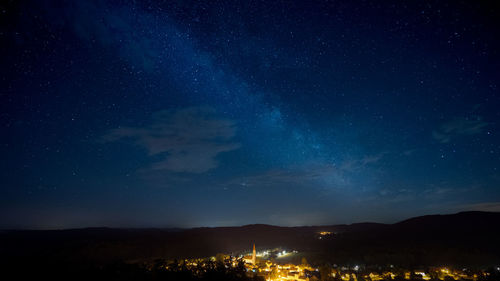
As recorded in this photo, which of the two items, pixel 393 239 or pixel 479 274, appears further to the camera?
pixel 393 239

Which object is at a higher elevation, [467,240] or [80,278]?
[80,278]

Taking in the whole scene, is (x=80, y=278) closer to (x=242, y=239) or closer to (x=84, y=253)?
(x=84, y=253)

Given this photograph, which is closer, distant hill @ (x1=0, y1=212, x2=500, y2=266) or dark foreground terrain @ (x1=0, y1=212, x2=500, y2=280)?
dark foreground terrain @ (x1=0, y1=212, x2=500, y2=280)

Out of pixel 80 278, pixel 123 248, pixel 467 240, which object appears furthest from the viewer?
pixel 467 240

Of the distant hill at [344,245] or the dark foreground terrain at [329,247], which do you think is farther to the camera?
the distant hill at [344,245]

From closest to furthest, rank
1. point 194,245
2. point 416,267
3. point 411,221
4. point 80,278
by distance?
point 80,278
point 416,267
point 194,245
point 411,221

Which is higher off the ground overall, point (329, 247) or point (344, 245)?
point (344, 245)

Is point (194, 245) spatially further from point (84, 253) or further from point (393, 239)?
point (393, 239)

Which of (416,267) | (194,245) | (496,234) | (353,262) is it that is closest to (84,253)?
(194,245)
